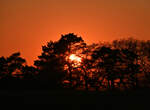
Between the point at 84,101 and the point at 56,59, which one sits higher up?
the point at 56,59

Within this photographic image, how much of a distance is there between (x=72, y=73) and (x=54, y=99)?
869 inches

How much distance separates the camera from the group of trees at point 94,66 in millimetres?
36188

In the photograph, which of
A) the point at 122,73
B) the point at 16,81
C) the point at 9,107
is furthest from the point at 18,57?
the point at 9,107

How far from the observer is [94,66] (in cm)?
3778

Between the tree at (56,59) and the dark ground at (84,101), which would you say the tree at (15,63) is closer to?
the tree at (56,59)

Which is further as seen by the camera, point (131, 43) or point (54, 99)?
point (131, 43)

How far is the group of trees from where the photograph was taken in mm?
36188

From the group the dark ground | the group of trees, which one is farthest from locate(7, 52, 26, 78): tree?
the dark ground

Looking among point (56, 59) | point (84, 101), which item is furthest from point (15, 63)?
point (84, 101)

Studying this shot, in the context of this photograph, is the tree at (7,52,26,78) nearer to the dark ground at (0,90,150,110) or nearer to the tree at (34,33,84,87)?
the tree at (34,33,84,87)

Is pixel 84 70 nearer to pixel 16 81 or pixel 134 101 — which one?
pixel 16 81

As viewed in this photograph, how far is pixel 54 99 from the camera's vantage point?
15.1 meters

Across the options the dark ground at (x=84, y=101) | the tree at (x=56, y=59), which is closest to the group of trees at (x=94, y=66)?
the tree at (x=56, y=59)

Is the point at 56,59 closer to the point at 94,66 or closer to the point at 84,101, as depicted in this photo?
the point at 94,66
